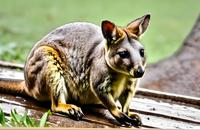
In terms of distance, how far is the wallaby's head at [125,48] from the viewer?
366 centimetres

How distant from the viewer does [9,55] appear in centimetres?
768

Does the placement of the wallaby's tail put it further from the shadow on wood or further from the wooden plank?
the shadow on wood

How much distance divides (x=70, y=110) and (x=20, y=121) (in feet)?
1.26

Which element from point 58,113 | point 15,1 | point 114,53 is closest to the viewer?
point 114,53

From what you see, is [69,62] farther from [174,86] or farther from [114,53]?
[174,86]

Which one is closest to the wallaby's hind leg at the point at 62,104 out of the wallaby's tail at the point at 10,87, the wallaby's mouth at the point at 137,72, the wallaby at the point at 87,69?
the wallaby at the point at 87,69

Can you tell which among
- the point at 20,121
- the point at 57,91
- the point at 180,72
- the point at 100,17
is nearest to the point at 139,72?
the point at 57,91

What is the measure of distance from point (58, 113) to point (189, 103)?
1.21 metres

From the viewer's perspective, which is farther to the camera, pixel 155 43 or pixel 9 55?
pixel 155 43

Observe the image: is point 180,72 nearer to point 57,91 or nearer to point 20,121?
point 57,91

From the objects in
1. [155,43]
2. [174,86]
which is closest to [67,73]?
[174,86]

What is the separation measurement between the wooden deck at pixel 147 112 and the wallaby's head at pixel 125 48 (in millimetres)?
421

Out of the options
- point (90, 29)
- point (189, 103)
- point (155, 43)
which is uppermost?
point (90, 29)

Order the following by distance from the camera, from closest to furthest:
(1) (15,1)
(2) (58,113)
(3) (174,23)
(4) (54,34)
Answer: (2) (58,113), (4) (54,34), (3) (174,23), (1) (15,1)
